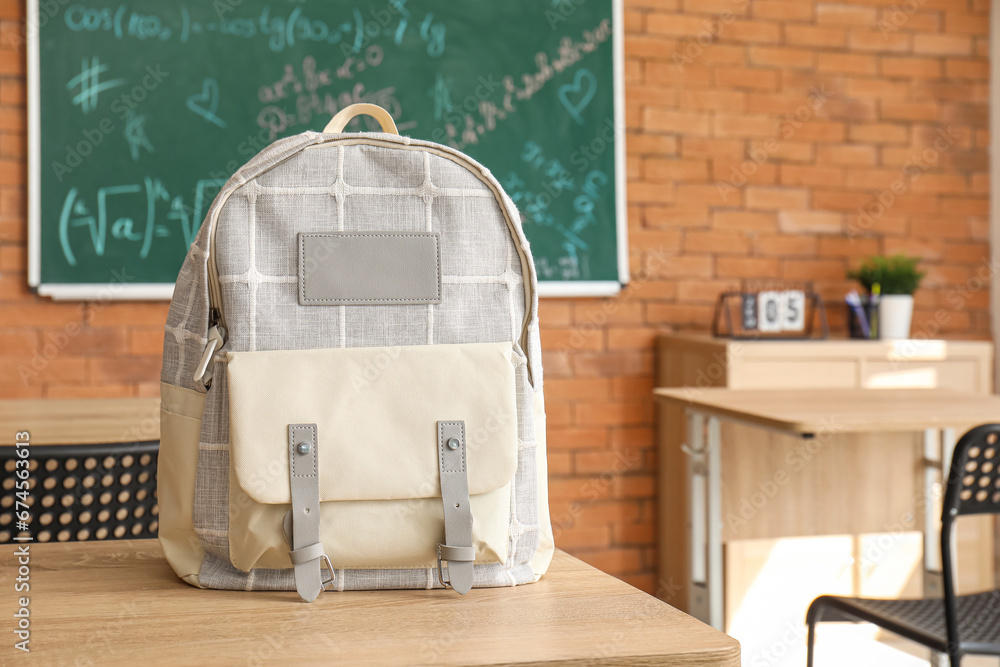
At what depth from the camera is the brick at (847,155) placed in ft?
9.98

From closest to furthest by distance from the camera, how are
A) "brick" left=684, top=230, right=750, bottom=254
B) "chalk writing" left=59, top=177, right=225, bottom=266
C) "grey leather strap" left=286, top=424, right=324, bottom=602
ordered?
"grey leather strap" left=286, top=424, right=324, bottom=602
"chalk writing" left=59, top=177, right=225, bottom=266
"brick" left=684, top=230, right=750, bottom=254

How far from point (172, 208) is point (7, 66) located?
2.08 ft

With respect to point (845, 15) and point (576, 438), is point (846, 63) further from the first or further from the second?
point (576, 438)

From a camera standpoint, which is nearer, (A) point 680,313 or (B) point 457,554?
(B) point 457,554

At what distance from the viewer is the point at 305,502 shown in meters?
0.67

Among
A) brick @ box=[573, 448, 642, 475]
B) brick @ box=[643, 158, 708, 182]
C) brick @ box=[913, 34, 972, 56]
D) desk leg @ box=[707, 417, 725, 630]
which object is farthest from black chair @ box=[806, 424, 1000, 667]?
brick @ box=[913, 34, 972, 56]

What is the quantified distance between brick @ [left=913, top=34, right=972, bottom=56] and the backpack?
9.96 ft

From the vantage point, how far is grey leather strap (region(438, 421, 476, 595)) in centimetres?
69

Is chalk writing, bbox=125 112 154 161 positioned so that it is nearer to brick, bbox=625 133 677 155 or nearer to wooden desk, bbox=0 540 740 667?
brick, bbox=625 133 677 155

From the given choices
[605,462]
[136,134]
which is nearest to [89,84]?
[136,134]

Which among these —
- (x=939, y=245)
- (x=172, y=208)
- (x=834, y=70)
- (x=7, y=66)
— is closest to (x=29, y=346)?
(x=172, y=208)

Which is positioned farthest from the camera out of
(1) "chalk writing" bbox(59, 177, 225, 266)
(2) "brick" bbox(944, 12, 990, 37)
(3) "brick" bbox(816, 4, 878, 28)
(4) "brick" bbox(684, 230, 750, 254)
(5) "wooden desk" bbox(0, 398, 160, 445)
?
(2) "brick" bbox(944, 12, 990, 37)

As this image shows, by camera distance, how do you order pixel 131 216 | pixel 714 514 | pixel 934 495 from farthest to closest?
pixel 131 216
pixel 934 495
pixel 714 514

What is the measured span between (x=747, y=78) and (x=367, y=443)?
2703 millimetres
